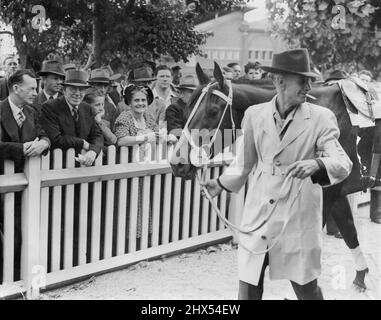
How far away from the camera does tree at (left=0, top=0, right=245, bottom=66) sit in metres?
7.47

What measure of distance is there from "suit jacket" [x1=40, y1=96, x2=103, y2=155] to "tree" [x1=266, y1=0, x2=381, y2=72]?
2.99 metres

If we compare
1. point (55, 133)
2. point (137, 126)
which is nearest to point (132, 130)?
point (137, 126)

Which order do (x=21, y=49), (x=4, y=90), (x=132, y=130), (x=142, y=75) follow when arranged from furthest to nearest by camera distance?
(x=21, y=49) < (x=142, y=75) < (x=4, y=90) < (x=132, y=130)

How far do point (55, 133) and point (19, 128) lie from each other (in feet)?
1.19

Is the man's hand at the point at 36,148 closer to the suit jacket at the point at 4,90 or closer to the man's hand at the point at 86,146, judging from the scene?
the man's hand at the point at 86,146

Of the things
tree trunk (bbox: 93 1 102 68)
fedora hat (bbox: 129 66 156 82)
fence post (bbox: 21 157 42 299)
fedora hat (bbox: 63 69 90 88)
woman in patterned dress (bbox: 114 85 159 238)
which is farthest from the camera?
tree trunk (bbox: 93 1 102 68)

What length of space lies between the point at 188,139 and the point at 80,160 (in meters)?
1.06

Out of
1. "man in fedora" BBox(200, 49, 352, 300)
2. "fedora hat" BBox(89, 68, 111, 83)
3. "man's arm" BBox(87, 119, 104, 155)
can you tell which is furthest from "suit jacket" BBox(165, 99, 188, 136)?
"man in fedora" BBox(200, 49, 352, 300)

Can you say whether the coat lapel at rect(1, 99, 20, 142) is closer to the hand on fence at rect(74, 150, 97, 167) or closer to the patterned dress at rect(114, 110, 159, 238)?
the hand on fence at rect(74, 150, 97, 167)

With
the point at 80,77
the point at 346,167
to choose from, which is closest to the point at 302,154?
the point at 346,167

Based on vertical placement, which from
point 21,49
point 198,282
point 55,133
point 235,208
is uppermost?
point 21,49

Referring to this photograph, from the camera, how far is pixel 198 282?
16.5ft

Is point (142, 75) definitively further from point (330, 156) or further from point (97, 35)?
point (330, 156)

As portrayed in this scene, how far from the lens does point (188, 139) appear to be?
13.4 feet
